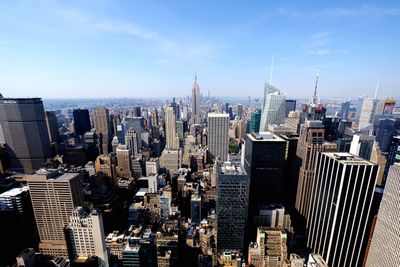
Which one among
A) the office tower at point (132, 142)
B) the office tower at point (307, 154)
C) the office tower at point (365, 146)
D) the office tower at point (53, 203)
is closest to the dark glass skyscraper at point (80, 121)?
the office tower at point (132, 142)

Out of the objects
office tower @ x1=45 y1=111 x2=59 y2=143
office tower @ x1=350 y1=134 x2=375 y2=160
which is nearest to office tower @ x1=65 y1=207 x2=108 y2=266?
office tower @ x1=350 y1=134 x2=375 y2=160

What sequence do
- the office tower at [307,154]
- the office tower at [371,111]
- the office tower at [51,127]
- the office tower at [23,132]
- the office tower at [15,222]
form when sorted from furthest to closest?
1. the office tower at [371,111]
2. the office tower at [51,127]
3. the office tower at [23,132]
4. the office tower at [307,154]
5. the office tower at [15,222]

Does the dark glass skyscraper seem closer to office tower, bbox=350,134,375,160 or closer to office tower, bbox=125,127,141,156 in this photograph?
office tower, bbox=125,127,141,156

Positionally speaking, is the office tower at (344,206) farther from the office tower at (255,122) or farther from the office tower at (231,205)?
the office tower at (255,122)

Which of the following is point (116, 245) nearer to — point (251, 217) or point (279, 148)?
point (251, 217)

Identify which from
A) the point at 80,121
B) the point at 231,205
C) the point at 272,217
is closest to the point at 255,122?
the point at 272,217

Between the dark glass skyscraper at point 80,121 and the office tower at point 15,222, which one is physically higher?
the dark glass skyscraper at point 80,121
